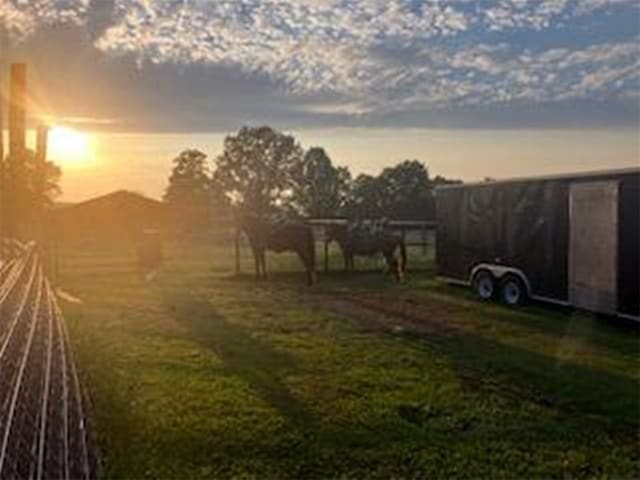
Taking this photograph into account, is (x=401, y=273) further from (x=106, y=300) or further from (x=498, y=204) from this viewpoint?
Result: (x=106, y=300)

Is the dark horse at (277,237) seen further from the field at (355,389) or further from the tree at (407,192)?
the tree at (407,192)

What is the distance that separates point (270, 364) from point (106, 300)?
8737 millimetres

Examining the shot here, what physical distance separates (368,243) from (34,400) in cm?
2251

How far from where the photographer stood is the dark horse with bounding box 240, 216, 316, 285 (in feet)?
85.5

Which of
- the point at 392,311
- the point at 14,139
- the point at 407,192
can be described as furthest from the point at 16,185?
the point at 407,192

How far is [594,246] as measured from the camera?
1675 cm

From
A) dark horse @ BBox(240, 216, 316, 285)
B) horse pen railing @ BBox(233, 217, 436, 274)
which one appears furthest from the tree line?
dark horse @ BBox(240, 216, 316, 285)

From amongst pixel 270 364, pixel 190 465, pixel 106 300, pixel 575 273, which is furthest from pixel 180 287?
pixel 190 465

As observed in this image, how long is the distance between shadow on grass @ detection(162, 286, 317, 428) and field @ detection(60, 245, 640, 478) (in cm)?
3

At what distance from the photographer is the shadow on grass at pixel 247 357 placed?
9.96m

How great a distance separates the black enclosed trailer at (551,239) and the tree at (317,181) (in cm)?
6612

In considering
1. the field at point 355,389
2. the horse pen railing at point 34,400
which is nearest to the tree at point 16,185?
the field at point 355,389

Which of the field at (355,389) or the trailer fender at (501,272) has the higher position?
the trailer fender at (501,272)

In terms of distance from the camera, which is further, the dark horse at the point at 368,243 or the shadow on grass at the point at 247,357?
the dark horse at the point at 368,243
